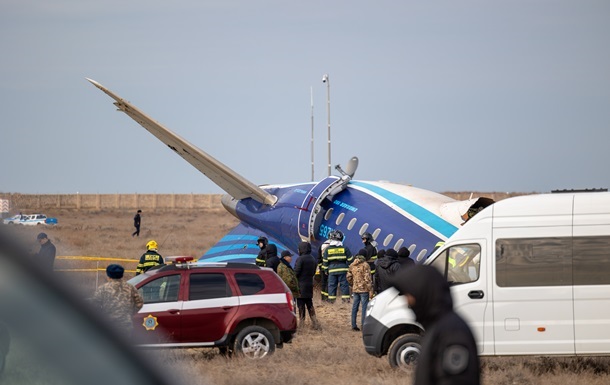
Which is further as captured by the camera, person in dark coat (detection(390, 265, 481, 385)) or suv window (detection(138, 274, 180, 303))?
suv window (detection(138, 274, 180, 303))

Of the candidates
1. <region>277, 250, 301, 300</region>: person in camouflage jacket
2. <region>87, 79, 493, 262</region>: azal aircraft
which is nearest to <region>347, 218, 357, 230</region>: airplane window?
<region>87, 79, 493, 262</region>: azal aircraft

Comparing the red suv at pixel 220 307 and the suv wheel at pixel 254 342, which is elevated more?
the red suv at pixel 220 307

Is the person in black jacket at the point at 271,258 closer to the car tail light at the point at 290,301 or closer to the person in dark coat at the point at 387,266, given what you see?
the person in dark coat at the point at 387,266

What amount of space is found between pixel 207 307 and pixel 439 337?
957 centimetres

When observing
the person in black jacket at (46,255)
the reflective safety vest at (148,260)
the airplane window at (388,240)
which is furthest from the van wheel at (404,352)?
the person in black jacket at (46,255)

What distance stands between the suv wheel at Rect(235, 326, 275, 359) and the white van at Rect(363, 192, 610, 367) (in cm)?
207

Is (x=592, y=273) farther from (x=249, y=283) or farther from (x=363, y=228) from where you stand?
(x=363, y=228)

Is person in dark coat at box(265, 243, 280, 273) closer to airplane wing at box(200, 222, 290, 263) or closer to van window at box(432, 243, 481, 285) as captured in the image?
airplane wing at box(200, 222, 290, 263)

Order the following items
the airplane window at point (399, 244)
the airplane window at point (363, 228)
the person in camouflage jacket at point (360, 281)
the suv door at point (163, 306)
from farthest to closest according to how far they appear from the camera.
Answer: the airplane window at point (363, 228) < the airplane window at point (399, 244) < the person in camouflage jacket at point (360, 281) < the suv door at point (163, 306)

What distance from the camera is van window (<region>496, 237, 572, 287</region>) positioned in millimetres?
12953

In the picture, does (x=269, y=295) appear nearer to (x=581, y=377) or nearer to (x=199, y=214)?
(x=581, y=377)

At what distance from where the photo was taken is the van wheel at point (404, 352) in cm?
1356

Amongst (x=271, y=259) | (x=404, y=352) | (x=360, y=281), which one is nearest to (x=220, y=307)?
(x=404, y=352)

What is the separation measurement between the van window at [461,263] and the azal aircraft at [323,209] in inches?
278
